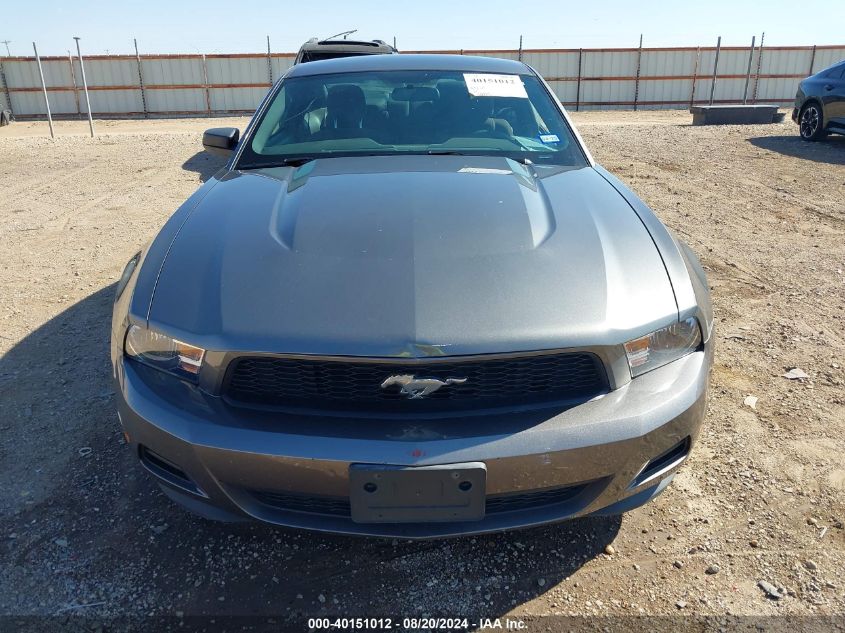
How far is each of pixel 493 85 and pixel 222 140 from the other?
1.53m

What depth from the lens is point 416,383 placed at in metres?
1.69

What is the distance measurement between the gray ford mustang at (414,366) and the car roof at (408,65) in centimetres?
149

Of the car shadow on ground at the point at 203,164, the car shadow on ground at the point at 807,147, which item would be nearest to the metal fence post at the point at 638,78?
the car shadow on ground at the point at 807,147

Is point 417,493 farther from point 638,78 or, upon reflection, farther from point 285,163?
point 638,78

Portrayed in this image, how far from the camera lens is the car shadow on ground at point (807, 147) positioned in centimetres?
933

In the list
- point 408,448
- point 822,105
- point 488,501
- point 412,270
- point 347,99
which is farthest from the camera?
point 822,105

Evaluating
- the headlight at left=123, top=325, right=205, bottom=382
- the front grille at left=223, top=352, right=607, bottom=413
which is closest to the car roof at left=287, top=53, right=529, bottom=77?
the headlight at left=123, top=325, right=205, bottom=382

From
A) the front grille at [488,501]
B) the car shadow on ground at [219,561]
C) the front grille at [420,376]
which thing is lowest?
the car shadow on ground at [219,561]

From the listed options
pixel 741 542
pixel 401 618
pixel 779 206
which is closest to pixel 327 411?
pixel 401 618

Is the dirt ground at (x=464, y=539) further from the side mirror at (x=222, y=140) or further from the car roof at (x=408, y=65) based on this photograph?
the car roof at (x=408, y=65)

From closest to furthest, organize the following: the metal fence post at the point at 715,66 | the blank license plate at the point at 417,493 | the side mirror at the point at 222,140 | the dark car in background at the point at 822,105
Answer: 1. the blank license plate at the point at 417,493
2. the side mirror at the point at 222,140
3. the dark car in background at the point at 822,105
4. the metal fence post at the point at 715,66

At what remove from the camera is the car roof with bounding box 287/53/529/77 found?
11.1 ft

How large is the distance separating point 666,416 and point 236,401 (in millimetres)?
1174

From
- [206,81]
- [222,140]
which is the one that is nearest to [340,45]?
[222,140]
